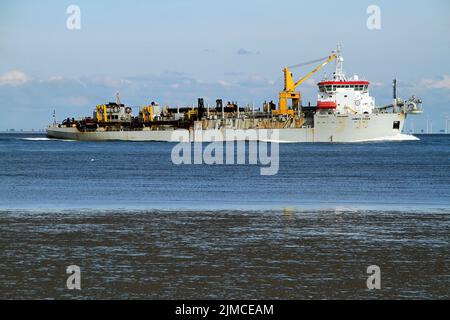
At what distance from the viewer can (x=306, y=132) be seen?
141m

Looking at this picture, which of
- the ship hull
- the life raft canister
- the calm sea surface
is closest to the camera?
the calm sea surface

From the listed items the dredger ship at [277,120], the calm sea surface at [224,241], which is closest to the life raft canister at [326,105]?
the dredger ship at [277,120]

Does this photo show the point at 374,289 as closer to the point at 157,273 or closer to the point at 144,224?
the point at 157,273

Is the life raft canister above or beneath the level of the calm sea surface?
above

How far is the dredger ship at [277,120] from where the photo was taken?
132750mm

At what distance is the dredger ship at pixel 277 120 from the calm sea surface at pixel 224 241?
87.0 metres

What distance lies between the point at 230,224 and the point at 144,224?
319 centimetres

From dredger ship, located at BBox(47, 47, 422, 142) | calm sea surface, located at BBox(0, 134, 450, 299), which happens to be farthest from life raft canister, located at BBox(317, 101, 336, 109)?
calm sea surface, located at BBox(0, 134, 450, 299)

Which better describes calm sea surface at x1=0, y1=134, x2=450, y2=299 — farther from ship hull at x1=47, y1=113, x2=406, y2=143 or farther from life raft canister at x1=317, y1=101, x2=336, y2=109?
ship hull at x1=47, y1=113, x2=406, y2=143

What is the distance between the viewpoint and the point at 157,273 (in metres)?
18.8

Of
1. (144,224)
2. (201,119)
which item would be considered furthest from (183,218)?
(201,119)

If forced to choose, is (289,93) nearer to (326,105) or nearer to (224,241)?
(326,105)

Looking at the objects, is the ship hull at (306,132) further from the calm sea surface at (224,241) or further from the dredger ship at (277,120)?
the calm sea surface at (224,241)

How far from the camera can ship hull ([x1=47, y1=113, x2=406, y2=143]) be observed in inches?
5231
